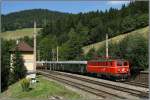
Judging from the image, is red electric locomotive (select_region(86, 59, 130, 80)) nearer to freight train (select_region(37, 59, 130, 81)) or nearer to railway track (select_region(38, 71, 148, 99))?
freight train (select_region(37, 59, 130, 81))

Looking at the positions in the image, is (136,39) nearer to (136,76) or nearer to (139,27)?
(136,76)

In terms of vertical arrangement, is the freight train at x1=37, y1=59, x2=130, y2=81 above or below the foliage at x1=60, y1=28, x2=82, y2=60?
below

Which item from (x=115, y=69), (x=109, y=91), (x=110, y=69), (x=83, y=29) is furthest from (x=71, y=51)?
(x=109, y=91)

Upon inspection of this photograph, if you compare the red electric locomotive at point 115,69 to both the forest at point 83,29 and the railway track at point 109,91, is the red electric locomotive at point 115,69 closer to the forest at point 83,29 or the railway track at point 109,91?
the forest at point 83,29

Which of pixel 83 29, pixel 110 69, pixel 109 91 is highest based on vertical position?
pixel 83 29

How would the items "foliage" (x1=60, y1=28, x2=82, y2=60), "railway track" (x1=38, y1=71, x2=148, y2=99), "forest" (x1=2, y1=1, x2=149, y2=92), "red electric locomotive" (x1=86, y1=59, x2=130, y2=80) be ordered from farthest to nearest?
"foliage" (x1=60, y1=28, x2=82, y2=60)
"forest" (x1=2, y1=1, x2=149, y2=92)
"red electric locomotive" (x1=86, y1=59, x2=130, y2=80)
"railway track" (x1=38, y1=71, x2=148, y2=99)

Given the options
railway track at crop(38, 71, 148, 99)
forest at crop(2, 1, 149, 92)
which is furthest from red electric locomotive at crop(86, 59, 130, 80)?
railway track at crop(38, 71, 148, 99)

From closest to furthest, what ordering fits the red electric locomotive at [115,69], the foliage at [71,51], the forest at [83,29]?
the red electric locomotive at [115,69], the forest at [83,29], the foliage at [71,51]

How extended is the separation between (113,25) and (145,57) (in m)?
72.1

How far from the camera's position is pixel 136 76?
38562mm

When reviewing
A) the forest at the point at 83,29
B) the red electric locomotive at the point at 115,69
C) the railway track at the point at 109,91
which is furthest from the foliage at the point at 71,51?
the railway track at the point at 109,91

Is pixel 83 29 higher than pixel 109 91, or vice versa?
pixel 83 29

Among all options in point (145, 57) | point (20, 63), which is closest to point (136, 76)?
point (145, 57)

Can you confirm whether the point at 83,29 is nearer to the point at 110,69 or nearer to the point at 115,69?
the point at 110,69
